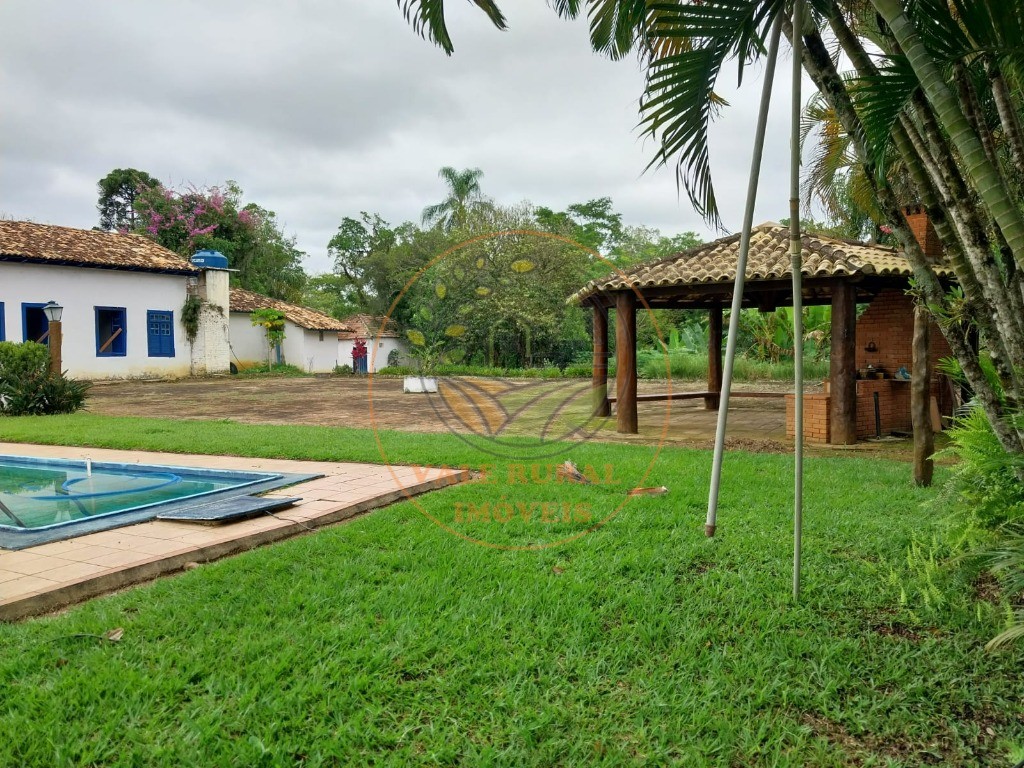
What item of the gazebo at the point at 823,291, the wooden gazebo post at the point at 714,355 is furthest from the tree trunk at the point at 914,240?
the wooden gazebo post at the point at 714,355

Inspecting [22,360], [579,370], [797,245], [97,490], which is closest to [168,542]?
[97,490]

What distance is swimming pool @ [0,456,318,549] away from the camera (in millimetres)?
4793

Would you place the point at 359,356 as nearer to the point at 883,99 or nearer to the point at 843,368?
the point at 843,368

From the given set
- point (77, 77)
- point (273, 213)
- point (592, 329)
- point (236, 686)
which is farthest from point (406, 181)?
point (236, 686)

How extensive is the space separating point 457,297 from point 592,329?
582cm

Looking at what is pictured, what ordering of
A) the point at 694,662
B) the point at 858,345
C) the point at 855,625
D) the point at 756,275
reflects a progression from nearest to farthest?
the point at 694,662 → the point at 855,625 → the point at 756,275 → the point at 858,345

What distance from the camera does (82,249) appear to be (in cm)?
2219

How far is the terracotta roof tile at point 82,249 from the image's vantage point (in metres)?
20.5

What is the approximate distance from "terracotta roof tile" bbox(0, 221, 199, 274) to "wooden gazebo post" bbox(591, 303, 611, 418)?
1935 centimetres

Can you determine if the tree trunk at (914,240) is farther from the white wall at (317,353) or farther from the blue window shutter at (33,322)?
the white wall at (317,353)

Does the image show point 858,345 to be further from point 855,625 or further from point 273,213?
point 273,213

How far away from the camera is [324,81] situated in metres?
12.4

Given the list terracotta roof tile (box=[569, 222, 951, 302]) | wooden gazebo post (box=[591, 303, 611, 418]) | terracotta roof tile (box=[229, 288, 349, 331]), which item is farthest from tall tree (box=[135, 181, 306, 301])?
terracotta roof tile (box=[569, 222, 951, 302])

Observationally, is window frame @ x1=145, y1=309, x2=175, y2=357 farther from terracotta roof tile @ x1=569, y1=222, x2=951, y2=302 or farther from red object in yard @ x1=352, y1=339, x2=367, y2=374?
terracotta roof tile @ x1=569, y1=222, x2=951, y2=302
